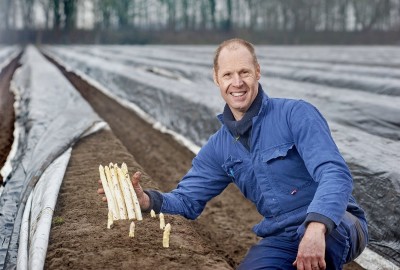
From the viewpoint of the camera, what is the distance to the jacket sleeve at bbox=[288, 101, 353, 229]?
234 cm

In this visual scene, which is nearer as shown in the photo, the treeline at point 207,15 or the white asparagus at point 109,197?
the white asparagus at point 109,197

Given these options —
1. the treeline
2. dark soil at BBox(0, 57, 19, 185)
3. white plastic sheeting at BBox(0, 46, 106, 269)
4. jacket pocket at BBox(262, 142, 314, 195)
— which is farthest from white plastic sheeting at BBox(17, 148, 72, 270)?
the treeline

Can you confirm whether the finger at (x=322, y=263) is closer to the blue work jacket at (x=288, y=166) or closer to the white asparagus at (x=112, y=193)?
the blue work jacket at (x=288, y=166)

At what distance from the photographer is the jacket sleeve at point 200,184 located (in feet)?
10.4

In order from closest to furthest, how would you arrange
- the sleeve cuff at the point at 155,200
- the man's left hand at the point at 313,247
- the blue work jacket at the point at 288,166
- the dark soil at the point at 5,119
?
the man's left hand at the point at 313,247 → the blue work jacket at the point at 288,166 → the sleeve cuff at the point at 155,200 → the dark soil at the point at 5,119

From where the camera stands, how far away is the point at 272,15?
56000 mm

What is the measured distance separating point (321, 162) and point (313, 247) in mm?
421

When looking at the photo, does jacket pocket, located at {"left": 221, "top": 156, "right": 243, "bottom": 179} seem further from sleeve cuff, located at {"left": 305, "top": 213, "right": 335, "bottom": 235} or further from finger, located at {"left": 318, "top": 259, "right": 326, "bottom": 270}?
finger, located at {"left": 318, "top": 259, "right": 326, "bottom": 270}

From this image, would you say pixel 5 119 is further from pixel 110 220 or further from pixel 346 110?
pixel 110 220

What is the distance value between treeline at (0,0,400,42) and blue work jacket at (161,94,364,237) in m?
44.8

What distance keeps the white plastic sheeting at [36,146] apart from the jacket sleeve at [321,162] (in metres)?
1.60

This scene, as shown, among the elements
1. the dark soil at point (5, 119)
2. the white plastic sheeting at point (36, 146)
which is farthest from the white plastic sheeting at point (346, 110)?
the dark soil at point (5, 119)

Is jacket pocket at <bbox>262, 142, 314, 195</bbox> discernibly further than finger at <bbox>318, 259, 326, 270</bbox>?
Yes

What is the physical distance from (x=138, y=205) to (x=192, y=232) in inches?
24.1
